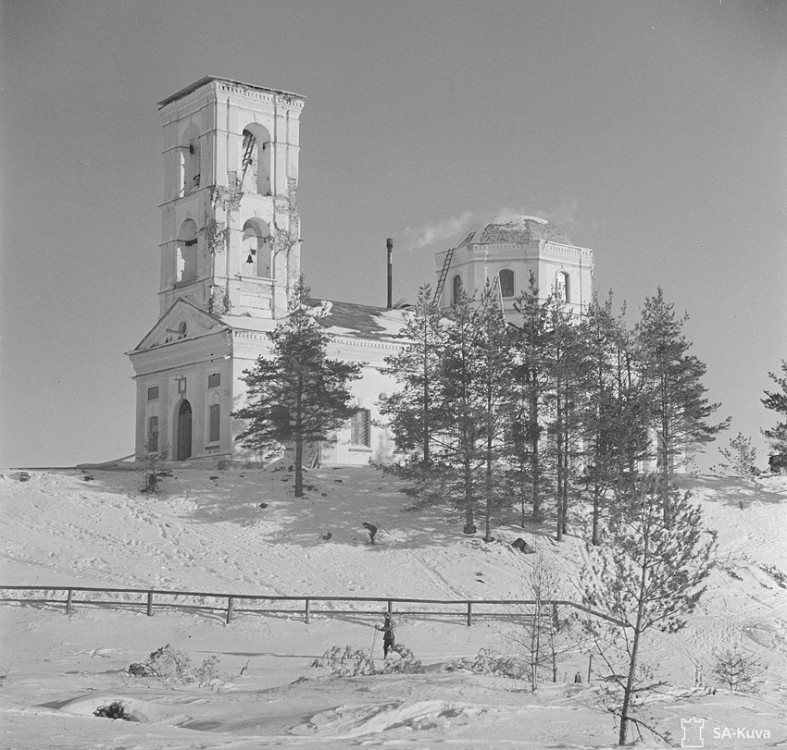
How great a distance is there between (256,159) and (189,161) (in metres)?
2.86

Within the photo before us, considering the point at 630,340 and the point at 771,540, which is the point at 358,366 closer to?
the point at 630,340

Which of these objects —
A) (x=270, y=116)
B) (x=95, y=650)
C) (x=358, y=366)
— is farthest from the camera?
(x=270, y=116)

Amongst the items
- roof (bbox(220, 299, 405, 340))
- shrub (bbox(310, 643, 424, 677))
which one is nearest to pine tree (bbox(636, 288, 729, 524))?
roof (bbox(220, 299, 405, 340))

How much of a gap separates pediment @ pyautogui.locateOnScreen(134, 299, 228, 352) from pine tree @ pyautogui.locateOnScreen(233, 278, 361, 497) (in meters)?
5.88

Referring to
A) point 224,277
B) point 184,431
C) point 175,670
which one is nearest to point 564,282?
point 224,277

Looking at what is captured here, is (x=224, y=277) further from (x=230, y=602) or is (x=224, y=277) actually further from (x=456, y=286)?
(x=230, y=602)

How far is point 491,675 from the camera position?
22578mm

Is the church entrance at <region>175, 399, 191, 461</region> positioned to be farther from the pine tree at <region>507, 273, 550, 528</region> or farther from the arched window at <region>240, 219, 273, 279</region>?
the pine tree at <region>507, 273, 550, 528</region>

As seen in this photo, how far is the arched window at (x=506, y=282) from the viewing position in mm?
63125

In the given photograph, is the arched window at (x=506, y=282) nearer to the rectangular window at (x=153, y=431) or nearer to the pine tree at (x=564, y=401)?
the pine tree at (x=564, y=401)

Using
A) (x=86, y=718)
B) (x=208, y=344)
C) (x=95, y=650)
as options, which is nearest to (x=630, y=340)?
(x=208, y=344)

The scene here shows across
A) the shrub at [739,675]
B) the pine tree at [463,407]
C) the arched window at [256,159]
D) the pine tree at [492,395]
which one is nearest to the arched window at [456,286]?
the arched window at [256,159]

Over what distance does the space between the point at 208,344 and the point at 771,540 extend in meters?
22.4

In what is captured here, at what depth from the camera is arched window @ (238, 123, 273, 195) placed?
54.1 m
